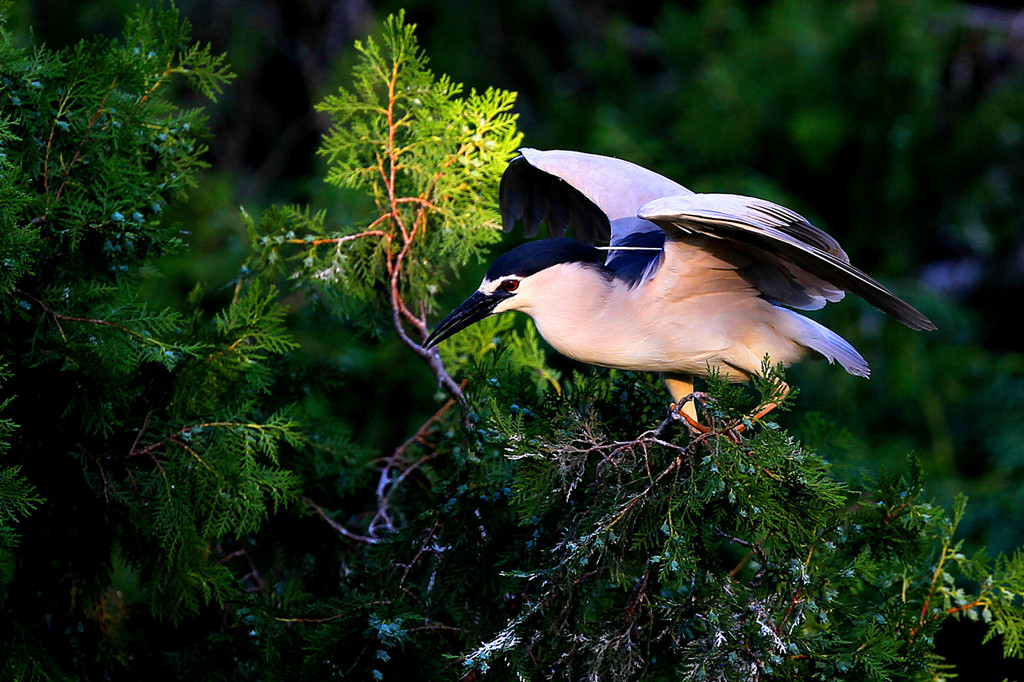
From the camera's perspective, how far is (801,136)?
21.5 feet

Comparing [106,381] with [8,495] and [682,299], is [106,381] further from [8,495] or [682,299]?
[682,299]

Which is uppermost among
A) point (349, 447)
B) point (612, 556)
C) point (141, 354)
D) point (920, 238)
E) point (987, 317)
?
point (141, 354)

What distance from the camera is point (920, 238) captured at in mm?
6809

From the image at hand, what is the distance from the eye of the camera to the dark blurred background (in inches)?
213

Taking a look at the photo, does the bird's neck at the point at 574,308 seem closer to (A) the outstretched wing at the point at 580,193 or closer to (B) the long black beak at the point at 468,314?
(B) the long black beak at the point at 468,314

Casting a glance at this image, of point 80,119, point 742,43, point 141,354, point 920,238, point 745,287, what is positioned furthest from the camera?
point 742,43

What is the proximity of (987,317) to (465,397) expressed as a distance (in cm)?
596

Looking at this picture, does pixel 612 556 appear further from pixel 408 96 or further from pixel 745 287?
pixel 408 96

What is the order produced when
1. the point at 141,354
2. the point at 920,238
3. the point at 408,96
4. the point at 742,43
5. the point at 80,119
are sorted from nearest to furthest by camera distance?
the point at 141,354
the point at 80,119
the point at 408,96
the point at 920,238
the point at 742,43

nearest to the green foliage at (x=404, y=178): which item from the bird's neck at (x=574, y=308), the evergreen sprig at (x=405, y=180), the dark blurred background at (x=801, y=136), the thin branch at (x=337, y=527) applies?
the evergreen sprig at (x=405, y=180)


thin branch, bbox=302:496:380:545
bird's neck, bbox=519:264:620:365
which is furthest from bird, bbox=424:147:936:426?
thin branch, bbox=302:496:380:545

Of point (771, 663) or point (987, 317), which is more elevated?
point (771, 663)

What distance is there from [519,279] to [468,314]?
5.9 inches

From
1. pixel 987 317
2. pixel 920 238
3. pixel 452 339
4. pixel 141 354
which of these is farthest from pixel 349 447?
pixel 987 317
